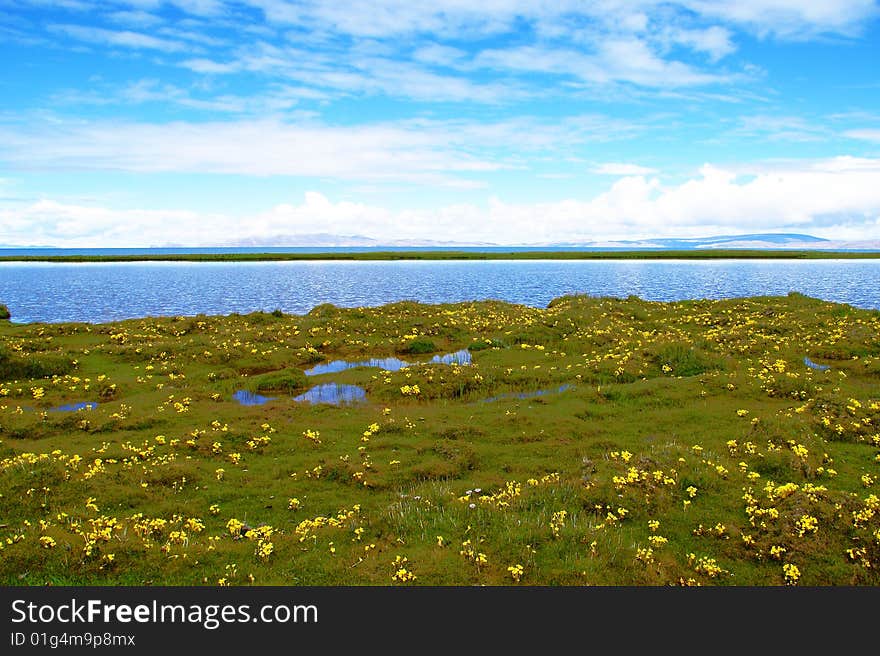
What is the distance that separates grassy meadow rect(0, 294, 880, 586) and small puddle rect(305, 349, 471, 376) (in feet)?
3.70

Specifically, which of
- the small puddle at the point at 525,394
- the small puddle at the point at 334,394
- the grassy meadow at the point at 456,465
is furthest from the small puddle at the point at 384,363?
the small puddle at the point at 525,394

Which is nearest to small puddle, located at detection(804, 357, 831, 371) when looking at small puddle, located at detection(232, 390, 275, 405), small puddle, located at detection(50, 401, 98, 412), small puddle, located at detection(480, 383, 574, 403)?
small puddle, located at detection(480, 383, 574, 403)

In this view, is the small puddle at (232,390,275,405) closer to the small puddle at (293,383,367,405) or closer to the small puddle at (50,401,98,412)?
the small puddle at (293,383,367,405)

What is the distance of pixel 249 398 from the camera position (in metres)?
26.2

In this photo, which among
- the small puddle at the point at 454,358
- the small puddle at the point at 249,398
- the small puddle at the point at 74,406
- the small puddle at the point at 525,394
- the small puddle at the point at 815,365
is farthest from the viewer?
the small puddle at the point at 454,358

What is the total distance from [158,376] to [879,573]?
30.6 m

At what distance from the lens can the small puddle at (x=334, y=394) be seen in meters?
25.7

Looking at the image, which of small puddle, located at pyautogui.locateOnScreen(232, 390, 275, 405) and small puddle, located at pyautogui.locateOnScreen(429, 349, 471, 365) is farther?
small puddle, located at pyautogui.locateOnScreen(429, 349, 471, 365)

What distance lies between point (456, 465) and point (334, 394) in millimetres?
11530

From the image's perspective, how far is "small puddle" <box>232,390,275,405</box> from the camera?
83.8ft

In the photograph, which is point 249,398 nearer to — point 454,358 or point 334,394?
point 334,394

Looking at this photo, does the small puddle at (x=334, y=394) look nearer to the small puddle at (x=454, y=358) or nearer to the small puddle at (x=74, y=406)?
the small puddle at (x=454, y=358)

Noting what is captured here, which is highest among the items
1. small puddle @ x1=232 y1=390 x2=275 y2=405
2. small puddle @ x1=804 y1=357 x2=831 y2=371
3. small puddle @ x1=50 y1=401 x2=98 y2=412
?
small puddle @ x1=804 y1=357 x2=831 y2=371

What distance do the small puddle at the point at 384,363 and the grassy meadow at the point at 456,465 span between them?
1126mm
